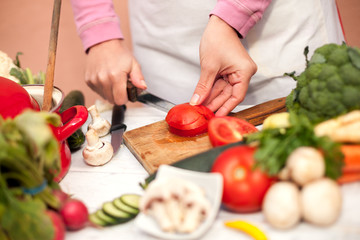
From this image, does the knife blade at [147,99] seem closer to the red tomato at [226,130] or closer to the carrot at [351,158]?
the red tomato at [226,130]

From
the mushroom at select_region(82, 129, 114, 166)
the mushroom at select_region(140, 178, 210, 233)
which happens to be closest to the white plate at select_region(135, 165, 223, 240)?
the mushroom at select_region(140, 178, 210, 233)

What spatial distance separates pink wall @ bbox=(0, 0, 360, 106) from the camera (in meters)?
2.39

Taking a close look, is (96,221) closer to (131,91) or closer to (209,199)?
(209,199)

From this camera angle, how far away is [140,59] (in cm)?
175

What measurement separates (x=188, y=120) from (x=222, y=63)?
265 millimetres

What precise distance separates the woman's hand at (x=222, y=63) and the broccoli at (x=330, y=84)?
11.4 inches

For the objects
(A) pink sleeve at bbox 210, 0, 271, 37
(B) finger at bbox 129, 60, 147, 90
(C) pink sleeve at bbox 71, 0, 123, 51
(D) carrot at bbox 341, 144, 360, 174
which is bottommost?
(B) finger at bbox 129, 60, 147, 90

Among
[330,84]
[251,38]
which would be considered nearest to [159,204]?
[330,84]

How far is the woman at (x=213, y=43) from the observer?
121 centimetres

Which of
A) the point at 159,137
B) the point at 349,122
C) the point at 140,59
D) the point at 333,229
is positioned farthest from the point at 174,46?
the point at 333,229

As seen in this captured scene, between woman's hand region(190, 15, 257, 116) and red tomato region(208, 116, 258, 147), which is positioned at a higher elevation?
woman's hand region(190, 15, 257, 116)

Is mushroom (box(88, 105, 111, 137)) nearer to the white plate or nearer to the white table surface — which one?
the white table surface

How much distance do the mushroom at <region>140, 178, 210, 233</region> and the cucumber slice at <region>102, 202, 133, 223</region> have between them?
0.28 feet

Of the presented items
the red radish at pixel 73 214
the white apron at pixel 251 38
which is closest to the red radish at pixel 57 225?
the red radish at pixel 73 214
